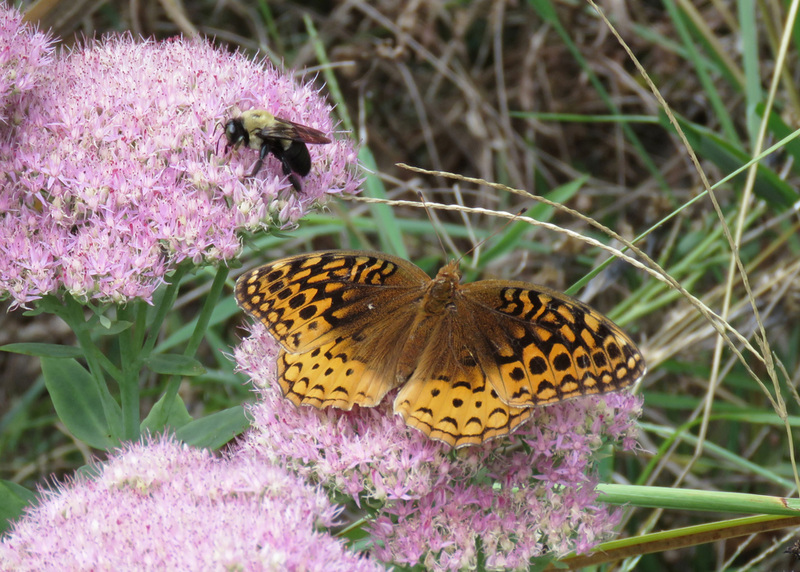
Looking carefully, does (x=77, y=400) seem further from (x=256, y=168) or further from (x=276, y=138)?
(x=276, y=138)

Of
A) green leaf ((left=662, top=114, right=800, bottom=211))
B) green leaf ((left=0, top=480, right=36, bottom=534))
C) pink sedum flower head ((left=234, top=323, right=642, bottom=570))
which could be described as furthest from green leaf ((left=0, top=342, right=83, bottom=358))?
green leaf ((left=662, top=114, right=800, bottom=211))

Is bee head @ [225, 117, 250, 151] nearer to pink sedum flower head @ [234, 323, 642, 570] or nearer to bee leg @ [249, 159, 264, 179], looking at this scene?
bee leg @ [249, 159, 264, 179]

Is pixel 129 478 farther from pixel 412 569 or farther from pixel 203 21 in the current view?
pixel 203 21

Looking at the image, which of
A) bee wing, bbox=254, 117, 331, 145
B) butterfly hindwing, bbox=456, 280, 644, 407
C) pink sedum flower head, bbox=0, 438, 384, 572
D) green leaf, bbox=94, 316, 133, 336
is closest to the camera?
pink sedum flower head, bbox=0, 438, 384, 572

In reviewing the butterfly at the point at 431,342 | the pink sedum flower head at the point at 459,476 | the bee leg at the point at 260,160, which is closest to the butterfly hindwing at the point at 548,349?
the butterfly at the point at 431,342

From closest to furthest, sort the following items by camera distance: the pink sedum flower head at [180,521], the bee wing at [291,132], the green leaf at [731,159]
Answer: the pink sedum flower head at [180,521] < the bee wing at [291,132] < the green leaf at [731,159]

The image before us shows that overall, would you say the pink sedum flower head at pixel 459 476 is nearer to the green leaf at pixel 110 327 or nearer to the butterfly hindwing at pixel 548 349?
the butterfly hindwing at pixel 548 349

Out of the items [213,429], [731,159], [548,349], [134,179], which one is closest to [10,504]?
[213,429]

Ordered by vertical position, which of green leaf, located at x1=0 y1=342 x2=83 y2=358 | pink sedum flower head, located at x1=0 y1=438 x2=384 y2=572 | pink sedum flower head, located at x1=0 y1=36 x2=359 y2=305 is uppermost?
pink sedum flower head, located at x1=0 y1=36 x2=359 y2=305
